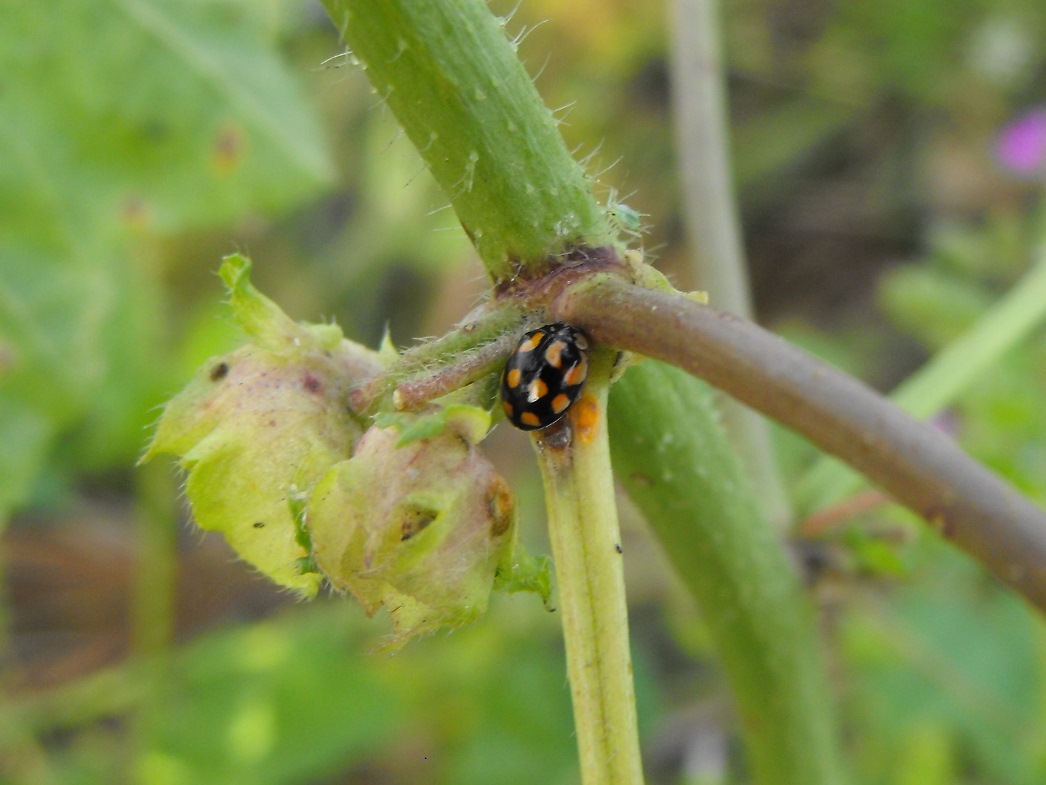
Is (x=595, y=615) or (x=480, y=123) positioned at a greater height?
(x=480, y=123)

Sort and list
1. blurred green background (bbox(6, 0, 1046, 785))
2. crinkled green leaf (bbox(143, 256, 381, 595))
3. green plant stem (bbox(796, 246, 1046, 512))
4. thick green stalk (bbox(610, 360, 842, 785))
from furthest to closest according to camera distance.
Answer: blurred green background (bbox(6, 0, 1046, 785)), green plant stem (bbox(796, 246, 1046, 512)), thick green stalk (bbox(610, 360, 842, 785)), crinkled green leaf (bbox(143, 256, 381, 595))

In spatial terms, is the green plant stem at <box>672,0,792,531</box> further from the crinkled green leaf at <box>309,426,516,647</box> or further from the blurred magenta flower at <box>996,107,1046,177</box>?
the blurred magenta flower at <box>996,107,1046,177</box>

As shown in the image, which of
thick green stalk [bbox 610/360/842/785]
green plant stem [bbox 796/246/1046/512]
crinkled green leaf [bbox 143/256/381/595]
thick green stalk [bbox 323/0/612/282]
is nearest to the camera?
thick green stalk [bbox 323/0/612/282]

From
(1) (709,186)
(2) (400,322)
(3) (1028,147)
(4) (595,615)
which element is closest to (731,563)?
(4) (595,615)

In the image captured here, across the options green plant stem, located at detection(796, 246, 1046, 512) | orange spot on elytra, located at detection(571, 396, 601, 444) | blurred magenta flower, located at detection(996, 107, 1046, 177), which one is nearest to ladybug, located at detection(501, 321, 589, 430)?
orange spot on elytra, located at detection(571, 396, 601, 444)

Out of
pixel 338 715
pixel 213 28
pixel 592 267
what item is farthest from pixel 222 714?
pixel 592 267

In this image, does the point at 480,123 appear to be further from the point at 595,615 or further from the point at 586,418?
the point at 595,615
